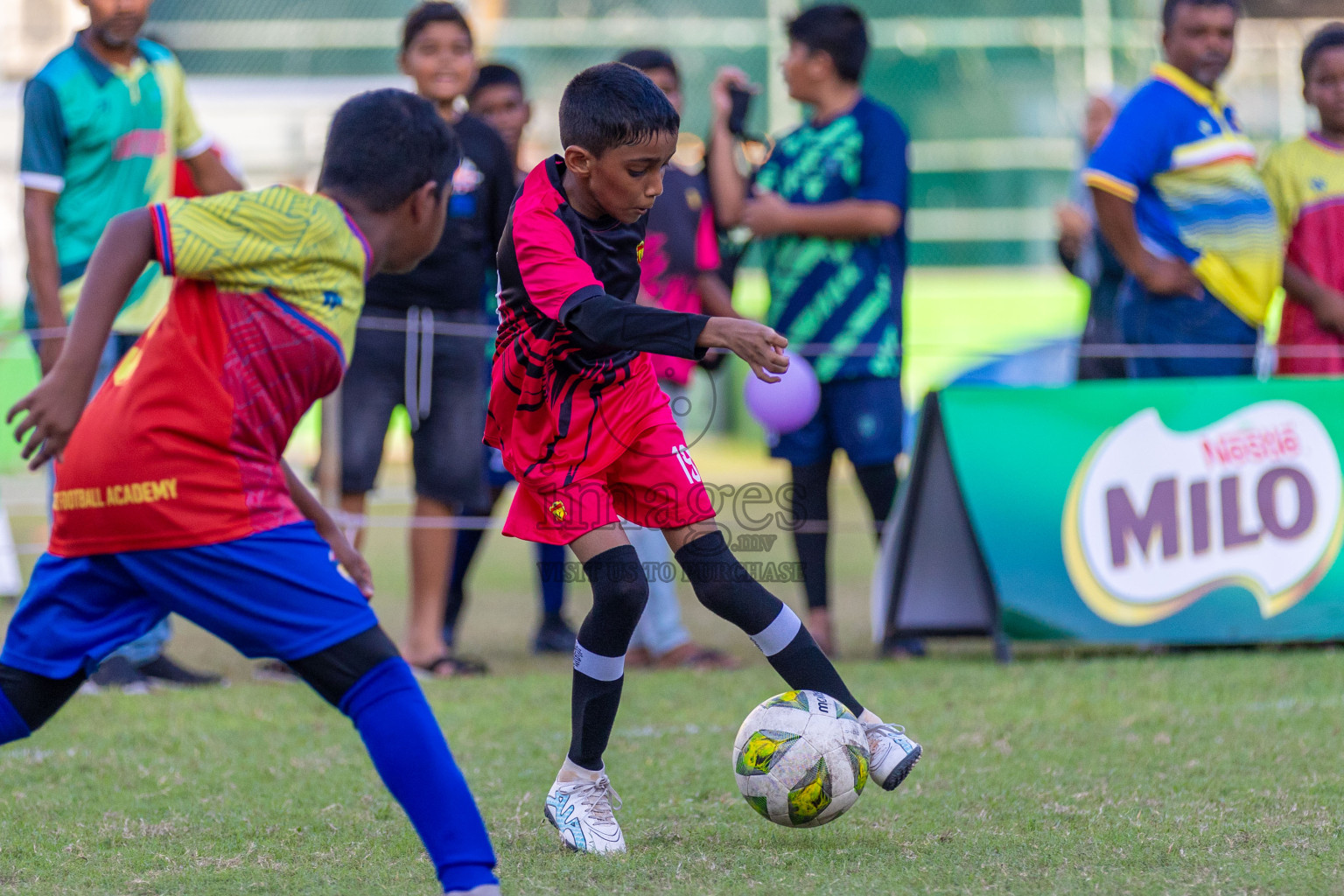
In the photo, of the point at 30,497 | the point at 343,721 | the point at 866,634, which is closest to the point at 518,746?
the point at 343,721

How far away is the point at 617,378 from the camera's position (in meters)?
3.57

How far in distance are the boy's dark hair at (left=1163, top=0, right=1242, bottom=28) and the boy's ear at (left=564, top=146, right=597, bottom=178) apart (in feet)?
11.9

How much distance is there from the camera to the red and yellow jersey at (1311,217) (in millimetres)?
6258

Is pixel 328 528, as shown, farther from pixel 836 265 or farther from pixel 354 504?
pixel 836 265

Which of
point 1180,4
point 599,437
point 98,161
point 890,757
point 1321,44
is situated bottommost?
point 890,757

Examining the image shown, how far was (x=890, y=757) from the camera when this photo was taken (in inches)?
133

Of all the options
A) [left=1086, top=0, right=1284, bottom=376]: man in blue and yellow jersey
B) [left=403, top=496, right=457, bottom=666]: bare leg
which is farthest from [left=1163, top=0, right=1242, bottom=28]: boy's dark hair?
[left=403, top=496, right=457, bottom=666]: bare leg

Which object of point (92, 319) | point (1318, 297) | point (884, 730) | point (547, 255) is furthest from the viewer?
point (1318, 297)

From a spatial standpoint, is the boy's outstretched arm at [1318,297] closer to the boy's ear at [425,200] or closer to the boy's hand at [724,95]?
the boy's hand at [724,95]

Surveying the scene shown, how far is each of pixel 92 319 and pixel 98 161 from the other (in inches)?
123

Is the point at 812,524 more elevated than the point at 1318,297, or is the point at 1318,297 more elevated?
the point at 1318,297

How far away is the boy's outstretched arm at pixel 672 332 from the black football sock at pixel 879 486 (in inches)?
117

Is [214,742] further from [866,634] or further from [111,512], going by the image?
[866,634]

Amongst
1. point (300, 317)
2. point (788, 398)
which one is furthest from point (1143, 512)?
point (300, 317)
